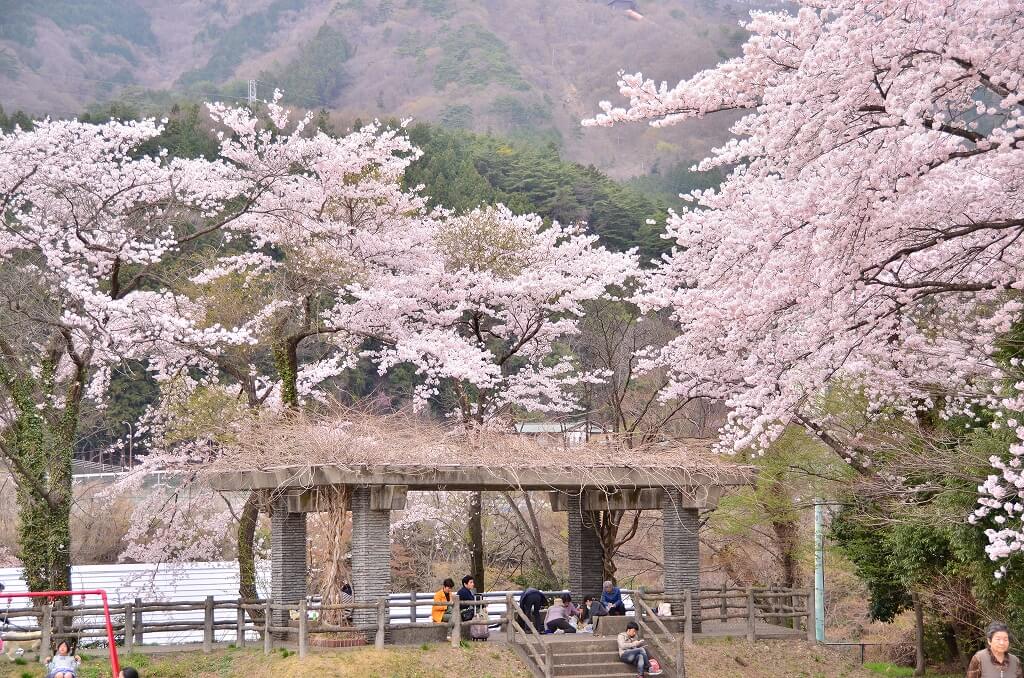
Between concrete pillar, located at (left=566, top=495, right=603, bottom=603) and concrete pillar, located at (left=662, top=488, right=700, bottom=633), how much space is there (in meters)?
1.97

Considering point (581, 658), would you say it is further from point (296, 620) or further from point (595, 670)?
point (296, 620)

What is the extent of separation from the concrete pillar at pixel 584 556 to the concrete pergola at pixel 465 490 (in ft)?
Answer: 0.06

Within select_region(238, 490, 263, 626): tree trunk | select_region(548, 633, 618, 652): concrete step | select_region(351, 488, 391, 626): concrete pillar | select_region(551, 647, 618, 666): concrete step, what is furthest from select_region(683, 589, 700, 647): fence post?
select_region(238, 490, 263, 626): tree trunk

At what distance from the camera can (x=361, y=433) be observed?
753 inches

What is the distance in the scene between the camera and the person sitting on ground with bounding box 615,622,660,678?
1820cm

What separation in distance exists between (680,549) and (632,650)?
3.08 metres

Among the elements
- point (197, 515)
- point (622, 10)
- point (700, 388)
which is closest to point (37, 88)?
point (622, 10)

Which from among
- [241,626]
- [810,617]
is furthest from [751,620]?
[241,626]

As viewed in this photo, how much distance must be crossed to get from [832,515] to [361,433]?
1080cm

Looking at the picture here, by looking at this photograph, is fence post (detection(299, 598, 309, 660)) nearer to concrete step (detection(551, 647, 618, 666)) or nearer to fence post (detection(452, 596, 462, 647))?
fence post (detection(452, 596, 462, 647))

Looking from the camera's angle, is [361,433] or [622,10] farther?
[622,10]

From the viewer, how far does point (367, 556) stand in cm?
1866

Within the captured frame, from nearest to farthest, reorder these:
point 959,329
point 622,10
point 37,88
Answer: point 959,329, point 37,88, point 622,10

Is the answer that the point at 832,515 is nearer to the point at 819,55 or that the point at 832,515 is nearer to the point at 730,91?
the point at 730,91
